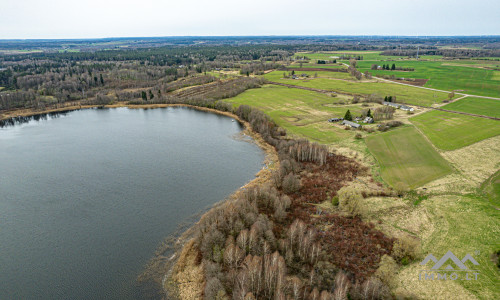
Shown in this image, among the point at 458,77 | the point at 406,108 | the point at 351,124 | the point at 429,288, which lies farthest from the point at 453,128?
the point at 458,77

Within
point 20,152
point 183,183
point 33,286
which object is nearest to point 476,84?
point 183,183

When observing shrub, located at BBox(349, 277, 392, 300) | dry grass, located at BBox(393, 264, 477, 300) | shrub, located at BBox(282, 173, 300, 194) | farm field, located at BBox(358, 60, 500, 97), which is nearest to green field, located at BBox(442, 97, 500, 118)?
farm field, located at BBox(358, 60, 500, 97)

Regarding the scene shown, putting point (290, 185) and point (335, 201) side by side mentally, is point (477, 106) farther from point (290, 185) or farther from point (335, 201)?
point (290, 185)

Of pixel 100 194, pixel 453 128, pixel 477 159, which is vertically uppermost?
pixel 453 128

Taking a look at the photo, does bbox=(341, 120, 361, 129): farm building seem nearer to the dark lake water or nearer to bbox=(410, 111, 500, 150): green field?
bbox=(410, 111, 500, 150): green field

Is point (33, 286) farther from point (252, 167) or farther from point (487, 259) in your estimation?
point (487, 259)

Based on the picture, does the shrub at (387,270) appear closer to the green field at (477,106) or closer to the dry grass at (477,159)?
the dry grass at (477,159)

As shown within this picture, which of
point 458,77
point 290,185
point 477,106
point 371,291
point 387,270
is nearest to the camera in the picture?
point 371,291
